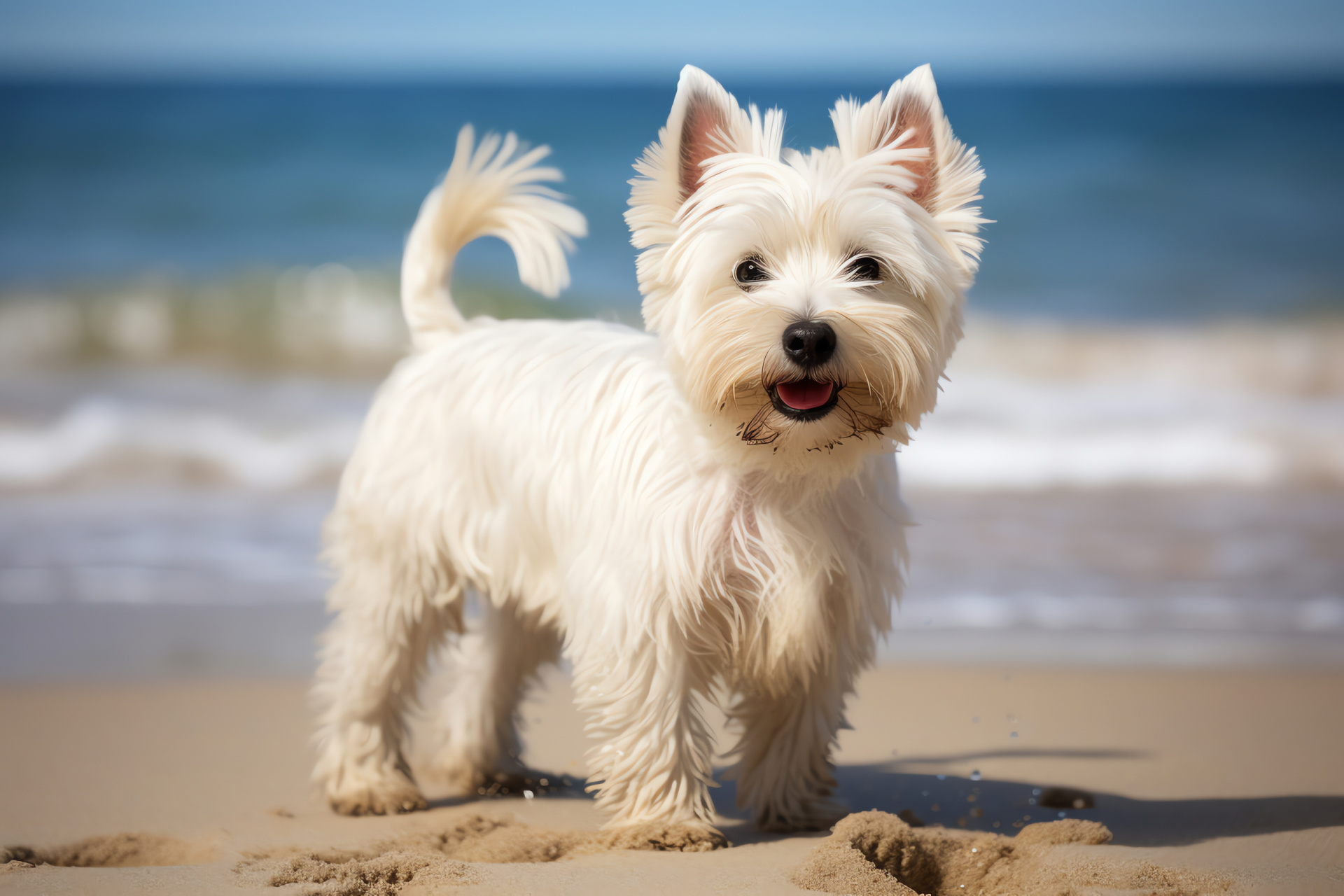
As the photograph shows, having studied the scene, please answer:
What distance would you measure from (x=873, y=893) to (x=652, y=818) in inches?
26.2

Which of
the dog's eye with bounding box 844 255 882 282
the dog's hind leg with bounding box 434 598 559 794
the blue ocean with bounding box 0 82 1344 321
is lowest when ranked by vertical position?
the dog's hind leg with bounding box 434 598 559 794

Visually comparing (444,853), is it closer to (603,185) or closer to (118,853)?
(118,853)

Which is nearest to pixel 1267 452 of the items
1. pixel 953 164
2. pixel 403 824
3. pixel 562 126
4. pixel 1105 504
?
pixel 1105 504

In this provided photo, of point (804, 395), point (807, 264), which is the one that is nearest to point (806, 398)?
point (804, 395)

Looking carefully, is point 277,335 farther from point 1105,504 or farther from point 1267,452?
point 1267,452

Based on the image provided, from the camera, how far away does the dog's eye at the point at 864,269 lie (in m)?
2.92

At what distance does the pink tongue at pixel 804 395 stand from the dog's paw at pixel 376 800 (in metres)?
1.95

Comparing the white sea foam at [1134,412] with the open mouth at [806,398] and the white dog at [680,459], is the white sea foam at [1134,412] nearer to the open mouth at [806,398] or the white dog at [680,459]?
the white dog at [680,459]

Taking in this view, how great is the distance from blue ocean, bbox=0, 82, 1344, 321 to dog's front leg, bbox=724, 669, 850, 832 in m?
11.0

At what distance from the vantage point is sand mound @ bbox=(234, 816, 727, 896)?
9.82 ft

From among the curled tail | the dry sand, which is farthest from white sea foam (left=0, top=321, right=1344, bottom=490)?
the curled tail

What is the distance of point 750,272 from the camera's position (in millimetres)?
2977

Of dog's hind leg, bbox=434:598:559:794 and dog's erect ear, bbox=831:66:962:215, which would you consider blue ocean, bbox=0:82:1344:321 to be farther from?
dog's erect ear, bbox=831:66:962:215

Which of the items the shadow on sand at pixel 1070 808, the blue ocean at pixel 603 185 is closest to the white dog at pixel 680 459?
the shadow on sand at pixel 1070 808
